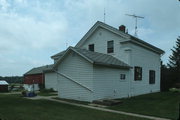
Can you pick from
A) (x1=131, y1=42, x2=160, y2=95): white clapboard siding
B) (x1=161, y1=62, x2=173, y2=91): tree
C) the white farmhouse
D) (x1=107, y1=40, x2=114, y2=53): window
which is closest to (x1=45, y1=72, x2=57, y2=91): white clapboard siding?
the white farmhouse

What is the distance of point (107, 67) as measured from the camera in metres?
18.2

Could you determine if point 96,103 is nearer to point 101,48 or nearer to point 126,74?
point 126,74

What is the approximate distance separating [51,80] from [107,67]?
13987 millimetres

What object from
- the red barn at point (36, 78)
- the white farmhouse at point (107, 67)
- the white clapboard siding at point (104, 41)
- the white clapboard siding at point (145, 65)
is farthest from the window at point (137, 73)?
the red barn at point (36, 78)

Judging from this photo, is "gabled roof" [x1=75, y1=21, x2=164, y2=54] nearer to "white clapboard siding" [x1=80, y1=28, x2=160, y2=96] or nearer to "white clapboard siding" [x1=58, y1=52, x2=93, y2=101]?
"white clapboard siding" [x1=80, y1=28, x2=160, y2=96]

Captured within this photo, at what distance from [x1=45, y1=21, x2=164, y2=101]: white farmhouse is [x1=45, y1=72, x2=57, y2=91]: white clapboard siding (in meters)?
7.28

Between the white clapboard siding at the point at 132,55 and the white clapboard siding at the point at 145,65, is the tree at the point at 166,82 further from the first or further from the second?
the white clapboard siding at the point at 132,55

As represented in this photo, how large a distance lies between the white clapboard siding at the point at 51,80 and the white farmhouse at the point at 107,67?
7280 mm

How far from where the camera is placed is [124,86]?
66.7 ft

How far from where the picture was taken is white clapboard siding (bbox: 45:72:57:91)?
2973 cm

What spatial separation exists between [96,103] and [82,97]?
201 cm

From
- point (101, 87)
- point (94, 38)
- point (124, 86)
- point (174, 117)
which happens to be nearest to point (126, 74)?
point (124, 86)

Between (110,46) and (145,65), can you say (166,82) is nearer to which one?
(145,65)

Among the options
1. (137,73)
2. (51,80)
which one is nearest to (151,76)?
(137,73)
